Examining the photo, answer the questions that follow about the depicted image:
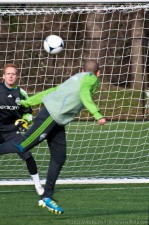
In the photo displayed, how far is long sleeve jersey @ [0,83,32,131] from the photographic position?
1013 cm

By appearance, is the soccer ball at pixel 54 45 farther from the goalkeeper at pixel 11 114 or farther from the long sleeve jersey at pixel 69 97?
the long sleeve jersey at pixel 69 97

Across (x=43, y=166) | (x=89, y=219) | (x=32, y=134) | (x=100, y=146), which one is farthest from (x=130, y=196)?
(x=100, y=146)

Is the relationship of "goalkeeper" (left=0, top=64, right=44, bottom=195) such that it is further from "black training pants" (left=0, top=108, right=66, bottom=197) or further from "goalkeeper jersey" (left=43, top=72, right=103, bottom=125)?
"goalkeeper jersey" (left=43, top=72, right=103, bottom=125)

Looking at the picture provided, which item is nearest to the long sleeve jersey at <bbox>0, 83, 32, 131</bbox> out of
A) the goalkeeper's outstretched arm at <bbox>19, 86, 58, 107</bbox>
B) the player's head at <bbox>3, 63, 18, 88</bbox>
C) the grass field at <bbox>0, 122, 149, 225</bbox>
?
the player's head at <bbox>3, 63, 18, 88</bbox>

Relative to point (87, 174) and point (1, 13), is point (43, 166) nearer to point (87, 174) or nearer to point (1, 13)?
point (87, 174)

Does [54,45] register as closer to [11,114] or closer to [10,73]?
[10,73]

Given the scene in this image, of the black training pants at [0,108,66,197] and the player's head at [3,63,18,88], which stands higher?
the player's head at [3,63,18,88]

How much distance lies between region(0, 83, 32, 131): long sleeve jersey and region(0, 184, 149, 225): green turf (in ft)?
2.86

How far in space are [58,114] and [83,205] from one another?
1.59 metres

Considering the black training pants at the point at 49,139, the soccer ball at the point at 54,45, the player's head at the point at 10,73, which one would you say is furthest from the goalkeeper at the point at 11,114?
the black training pants at the point at 49,139

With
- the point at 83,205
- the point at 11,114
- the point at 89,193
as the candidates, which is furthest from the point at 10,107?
the point at 83,205

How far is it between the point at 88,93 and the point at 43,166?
495 centimetres

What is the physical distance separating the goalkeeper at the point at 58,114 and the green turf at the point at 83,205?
421 mm

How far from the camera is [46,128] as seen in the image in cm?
802
